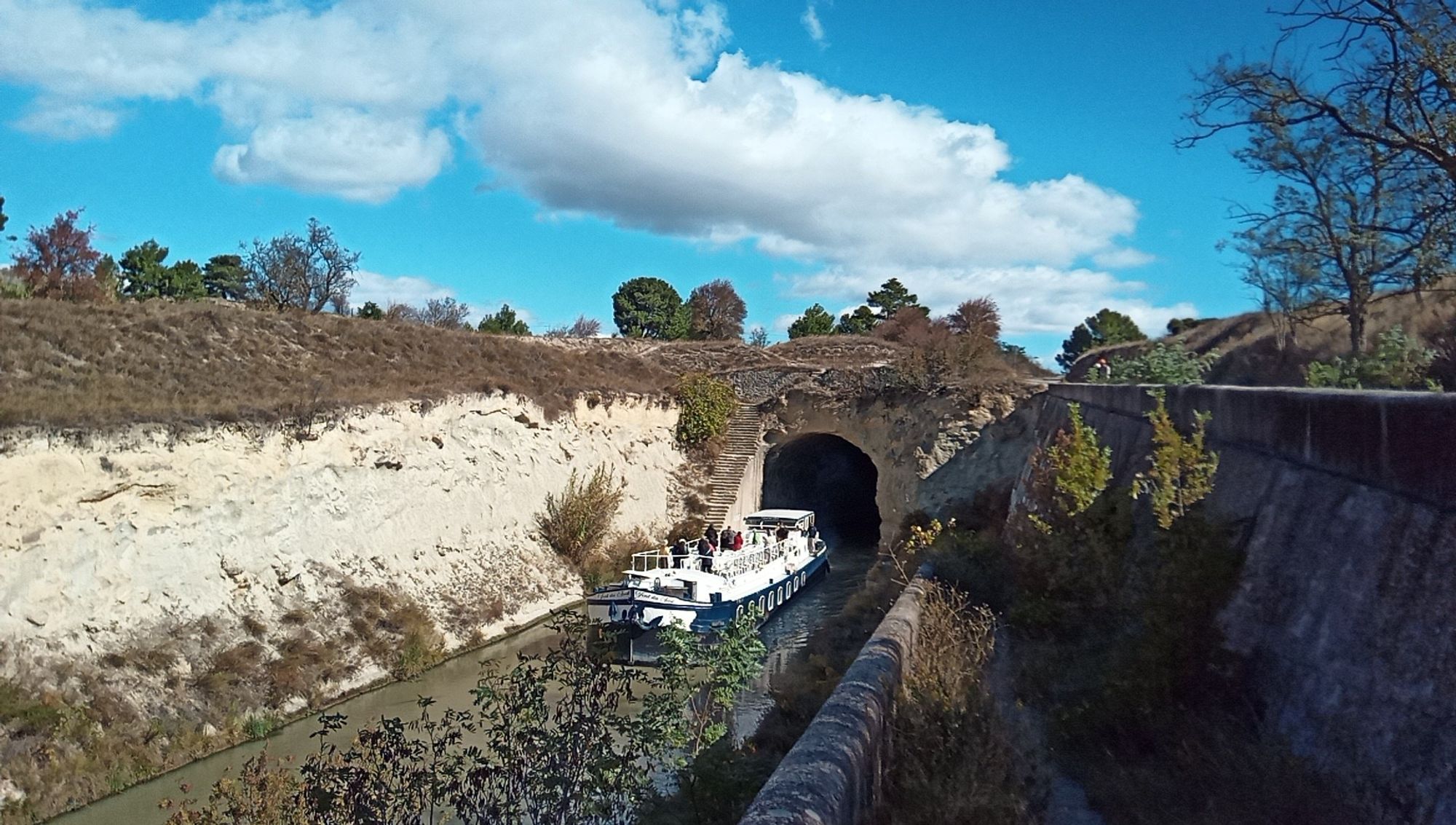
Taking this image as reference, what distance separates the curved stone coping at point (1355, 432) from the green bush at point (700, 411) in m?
23.4

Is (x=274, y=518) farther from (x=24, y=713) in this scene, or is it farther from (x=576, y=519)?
(x=576, y=519)

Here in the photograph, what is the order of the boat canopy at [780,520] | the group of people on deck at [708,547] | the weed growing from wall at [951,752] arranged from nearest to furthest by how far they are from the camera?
the weed growing from wall at [951,752], the group of people on deck at [708,547], the boat canopy at [780,520]

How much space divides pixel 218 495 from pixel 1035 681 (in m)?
13.5

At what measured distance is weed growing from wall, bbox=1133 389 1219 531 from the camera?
21.6 ft

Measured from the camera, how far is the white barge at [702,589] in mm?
17406

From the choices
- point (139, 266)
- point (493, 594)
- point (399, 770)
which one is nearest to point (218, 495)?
point (493, 594)

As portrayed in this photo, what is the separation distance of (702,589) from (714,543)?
6346 millimetres

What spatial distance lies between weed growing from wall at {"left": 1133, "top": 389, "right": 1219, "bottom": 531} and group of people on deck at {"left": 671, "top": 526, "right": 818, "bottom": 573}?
1348 centimetres

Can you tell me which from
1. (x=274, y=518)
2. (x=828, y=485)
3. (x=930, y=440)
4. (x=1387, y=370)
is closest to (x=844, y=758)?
(x=1387, y=370)

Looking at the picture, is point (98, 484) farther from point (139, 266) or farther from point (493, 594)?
point (139, 266)

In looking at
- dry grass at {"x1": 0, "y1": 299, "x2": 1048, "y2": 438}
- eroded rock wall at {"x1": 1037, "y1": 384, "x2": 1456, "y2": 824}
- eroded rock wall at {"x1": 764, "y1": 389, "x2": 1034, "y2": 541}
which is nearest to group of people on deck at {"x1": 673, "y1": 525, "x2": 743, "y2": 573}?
dry grass at {"x1": 0, "y1": 299, "x2": 1048, "y2": 438}

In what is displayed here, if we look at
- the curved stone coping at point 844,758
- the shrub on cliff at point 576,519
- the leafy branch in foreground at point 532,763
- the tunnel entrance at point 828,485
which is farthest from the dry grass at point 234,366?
the curved stone coping at point 844,758

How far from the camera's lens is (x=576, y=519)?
23469 millimetres

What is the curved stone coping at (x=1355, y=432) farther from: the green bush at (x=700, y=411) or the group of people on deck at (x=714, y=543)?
the green bush at (x=700, y=411)
